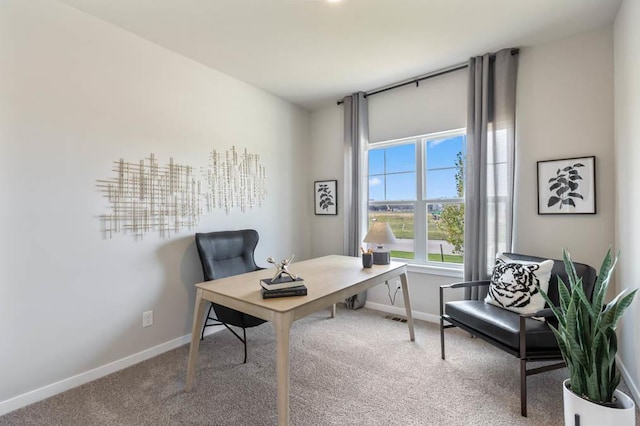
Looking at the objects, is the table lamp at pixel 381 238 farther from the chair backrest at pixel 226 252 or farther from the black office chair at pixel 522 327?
the chair backrest at pixel 226 252

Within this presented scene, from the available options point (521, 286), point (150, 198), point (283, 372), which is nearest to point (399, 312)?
point (521, 286)

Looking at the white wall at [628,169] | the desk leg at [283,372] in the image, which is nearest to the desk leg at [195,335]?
the desk leg at [283,372]

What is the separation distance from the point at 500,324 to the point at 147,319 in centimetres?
267

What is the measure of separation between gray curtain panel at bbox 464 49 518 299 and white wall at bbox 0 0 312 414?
2.53 metres

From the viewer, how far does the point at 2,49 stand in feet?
5.98

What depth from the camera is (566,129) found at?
2.51 metres

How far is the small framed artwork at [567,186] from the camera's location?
7.87 feet

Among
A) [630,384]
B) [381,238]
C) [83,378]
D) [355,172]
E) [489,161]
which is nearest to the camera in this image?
[630,384]

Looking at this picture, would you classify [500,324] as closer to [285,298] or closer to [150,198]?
[285,298]

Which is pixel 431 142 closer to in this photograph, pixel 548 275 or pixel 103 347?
pixel 548 275

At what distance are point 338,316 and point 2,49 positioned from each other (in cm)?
342

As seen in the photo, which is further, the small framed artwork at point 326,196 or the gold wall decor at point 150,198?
the small framed artwork at point 326,196

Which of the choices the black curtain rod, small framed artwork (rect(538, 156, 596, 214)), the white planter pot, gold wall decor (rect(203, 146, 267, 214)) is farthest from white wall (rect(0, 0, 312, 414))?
small framed artwork (rect(538, 156, 596, 214))

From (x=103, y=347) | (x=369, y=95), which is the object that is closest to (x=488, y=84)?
(x=369, y=95)
